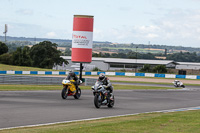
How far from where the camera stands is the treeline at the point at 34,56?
107062 mm

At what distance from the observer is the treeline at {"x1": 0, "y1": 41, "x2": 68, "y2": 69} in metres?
107

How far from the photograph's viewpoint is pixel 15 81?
3838 centimetres

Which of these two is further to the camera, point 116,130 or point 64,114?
point 64,114

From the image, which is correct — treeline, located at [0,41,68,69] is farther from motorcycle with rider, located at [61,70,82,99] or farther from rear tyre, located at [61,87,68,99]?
rear tyre, located at [61,87,68,99]

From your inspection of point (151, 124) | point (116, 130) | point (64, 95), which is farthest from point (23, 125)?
point (64, 95)

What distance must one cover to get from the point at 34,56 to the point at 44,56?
315 cm

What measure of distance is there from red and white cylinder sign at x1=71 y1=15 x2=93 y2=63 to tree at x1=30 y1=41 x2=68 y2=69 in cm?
7094

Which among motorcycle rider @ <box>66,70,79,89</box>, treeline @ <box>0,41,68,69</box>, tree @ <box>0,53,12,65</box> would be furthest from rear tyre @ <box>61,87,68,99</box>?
tree @ <box>0,53,12,65</box>

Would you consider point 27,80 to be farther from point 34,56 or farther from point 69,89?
point 34,56

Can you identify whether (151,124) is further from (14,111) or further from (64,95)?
(64,95)

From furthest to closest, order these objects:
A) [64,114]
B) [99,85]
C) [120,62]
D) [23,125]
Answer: [120,62]
[99,85]
[64,114]
[23,125]

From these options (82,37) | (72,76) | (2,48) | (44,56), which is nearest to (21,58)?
(44,56)

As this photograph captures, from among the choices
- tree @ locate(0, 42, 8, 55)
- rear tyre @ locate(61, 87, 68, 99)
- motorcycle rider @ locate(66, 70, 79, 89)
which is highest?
tree @ locate(0, 42, 8, 55)

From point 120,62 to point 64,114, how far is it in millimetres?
128667
